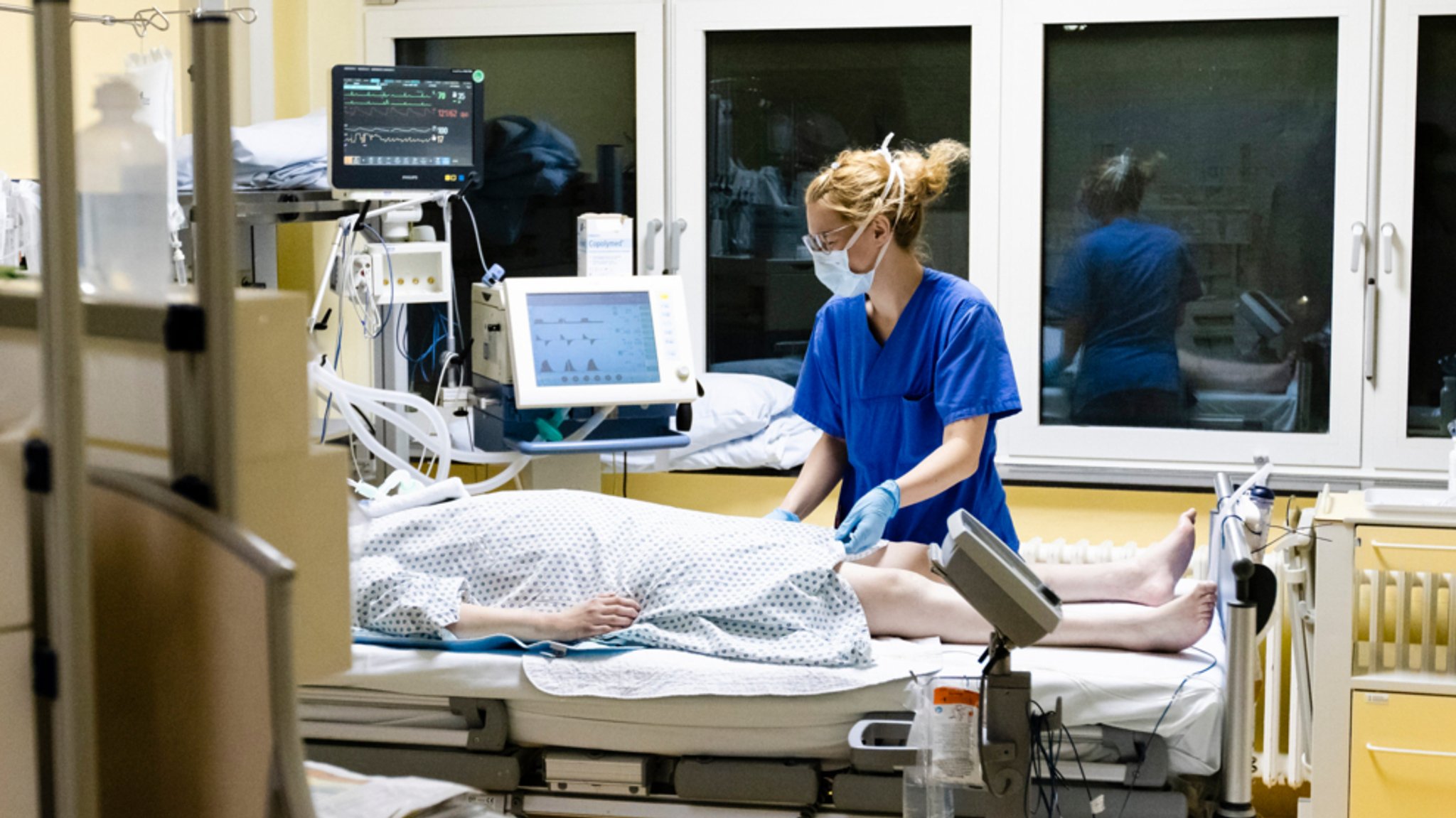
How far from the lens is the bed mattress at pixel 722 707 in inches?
85.9

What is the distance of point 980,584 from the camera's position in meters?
1.75

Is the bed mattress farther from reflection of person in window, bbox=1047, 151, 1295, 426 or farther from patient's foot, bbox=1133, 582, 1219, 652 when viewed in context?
reflection of person in window, bbox=1047, 151, 1295, 426

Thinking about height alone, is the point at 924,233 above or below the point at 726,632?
above

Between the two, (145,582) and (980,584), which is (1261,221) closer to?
(980,584)

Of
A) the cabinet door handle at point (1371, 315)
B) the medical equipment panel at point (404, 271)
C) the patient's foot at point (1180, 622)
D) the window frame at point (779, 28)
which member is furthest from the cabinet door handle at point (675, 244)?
the patient's foot at point (1180, 622)

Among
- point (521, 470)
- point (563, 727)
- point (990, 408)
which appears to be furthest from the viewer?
point (521, 470)

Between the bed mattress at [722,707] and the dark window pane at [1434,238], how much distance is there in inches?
59.6

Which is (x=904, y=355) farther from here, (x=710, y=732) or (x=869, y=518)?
(x=710, y=732)

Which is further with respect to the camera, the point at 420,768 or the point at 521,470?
the point at 521,470

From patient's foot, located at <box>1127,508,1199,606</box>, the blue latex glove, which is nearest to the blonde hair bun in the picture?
the blue latex glove

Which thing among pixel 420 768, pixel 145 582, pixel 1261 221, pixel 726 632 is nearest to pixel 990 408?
pixel 726 632

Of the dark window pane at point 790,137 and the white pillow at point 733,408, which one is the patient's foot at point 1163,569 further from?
the dark window pane at point 790,137

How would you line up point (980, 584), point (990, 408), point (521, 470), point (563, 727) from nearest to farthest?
point (980, 584) → point (563, 727) → point (990, 408) → point (521, 470)

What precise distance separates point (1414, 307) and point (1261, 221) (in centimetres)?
41
